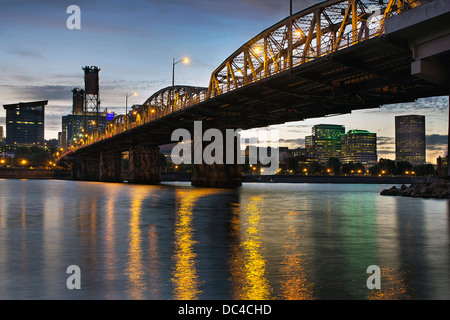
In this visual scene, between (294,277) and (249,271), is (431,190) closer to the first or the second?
(249,271)

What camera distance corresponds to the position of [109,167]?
168 m

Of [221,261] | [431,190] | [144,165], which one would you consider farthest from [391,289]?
[144,165]

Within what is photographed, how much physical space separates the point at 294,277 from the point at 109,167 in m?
163

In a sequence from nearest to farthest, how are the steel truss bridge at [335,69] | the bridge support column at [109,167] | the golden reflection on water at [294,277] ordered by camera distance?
the golden reflection on water at [294,277] < the steel truss bridge at [335,69] < the bridge support column at [109,167]

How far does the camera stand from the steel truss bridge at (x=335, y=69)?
107ft

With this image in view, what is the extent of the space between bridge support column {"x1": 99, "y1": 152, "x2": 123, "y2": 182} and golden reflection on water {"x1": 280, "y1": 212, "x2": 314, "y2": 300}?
15339 centimetres

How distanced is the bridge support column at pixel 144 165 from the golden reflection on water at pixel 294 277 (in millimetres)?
115263

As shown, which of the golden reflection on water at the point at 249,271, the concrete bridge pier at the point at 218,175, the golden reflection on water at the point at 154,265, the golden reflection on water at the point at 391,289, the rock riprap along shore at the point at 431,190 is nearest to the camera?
the golden reflection on water at the point at 391,289

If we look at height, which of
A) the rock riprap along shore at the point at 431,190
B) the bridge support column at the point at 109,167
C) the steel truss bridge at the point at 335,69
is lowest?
the rock riprap along shore at the point at 431,190

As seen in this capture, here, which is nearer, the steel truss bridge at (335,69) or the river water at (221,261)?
the river water at (221,261)

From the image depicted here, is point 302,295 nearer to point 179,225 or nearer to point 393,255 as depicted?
point 393,255

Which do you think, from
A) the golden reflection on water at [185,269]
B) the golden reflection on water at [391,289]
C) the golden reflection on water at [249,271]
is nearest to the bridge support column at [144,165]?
the golden reflection on water at [185,269]

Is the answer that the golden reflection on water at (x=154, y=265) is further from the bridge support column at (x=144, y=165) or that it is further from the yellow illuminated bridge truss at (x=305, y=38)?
the bridge support column at (x=144, y=165)

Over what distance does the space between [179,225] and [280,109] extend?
5025 centimetres
